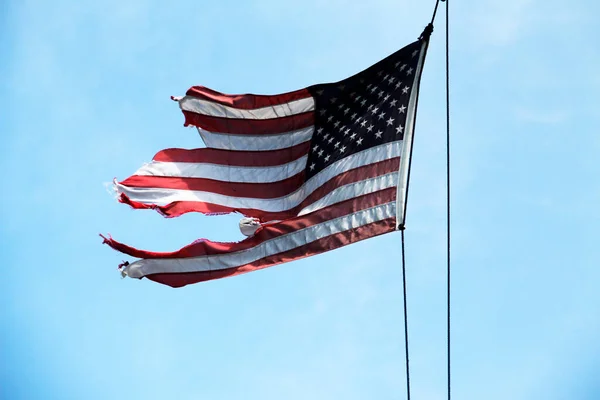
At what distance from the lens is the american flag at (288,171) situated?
58.0 feet

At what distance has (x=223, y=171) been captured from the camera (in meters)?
20.5

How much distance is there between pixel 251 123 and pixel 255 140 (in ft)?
1.38

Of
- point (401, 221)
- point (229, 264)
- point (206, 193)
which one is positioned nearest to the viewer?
point (401, 221)

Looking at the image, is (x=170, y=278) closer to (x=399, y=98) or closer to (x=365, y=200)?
(x=365, y=200)

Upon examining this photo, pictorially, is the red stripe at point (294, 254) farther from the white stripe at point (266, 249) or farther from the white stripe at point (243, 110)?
the white stripe at point (243, 110)

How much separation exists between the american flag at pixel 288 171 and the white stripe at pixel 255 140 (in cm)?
2

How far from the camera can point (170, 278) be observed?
1836 centimetres

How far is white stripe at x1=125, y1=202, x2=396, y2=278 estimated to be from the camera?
1733 cm

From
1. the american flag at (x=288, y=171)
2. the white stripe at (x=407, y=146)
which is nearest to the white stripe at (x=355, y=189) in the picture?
the american flag at (x=288, y=171)

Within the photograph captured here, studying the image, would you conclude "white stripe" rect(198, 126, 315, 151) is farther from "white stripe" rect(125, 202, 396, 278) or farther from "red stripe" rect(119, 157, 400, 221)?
"white stripe" rect(125, 202, 396, 278)

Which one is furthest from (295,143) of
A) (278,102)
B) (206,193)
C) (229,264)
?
(229,264)

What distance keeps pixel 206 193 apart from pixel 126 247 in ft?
8.55

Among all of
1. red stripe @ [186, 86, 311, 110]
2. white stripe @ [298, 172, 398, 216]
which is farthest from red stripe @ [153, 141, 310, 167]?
white stripe @ [298, 172, 398, 216]

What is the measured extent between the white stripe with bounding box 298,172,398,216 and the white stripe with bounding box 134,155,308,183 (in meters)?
1.75
